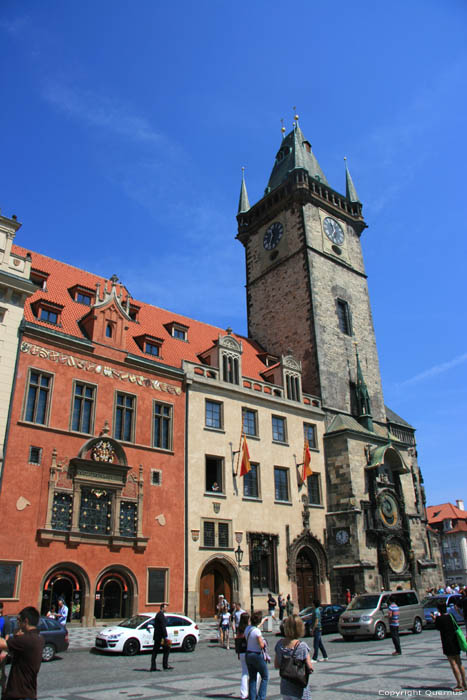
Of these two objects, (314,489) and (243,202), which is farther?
(243,202)

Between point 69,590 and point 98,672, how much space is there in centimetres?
855

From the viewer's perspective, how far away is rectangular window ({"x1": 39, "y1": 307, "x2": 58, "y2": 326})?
24953 millimetres

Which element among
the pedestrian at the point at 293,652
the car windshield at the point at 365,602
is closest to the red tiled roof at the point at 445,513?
the car windshield at the point at 365,602

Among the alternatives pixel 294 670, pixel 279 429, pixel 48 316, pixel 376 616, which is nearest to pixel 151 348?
pixel 48 316

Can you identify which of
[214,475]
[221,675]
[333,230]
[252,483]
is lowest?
[221,675]

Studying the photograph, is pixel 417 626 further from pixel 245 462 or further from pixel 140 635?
pixel 140 635

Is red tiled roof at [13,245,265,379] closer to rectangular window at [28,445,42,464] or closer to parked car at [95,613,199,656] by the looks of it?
rectangular window at [28,445,42,464]

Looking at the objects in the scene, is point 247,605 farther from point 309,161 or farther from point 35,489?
point 309,161

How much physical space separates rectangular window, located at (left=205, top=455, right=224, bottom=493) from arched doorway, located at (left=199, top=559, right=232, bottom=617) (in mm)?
3455

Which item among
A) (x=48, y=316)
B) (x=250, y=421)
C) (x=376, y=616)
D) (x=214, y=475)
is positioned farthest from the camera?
(x=250, y=421)

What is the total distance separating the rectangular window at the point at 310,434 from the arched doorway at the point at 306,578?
243 inches

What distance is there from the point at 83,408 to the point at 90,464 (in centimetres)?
258

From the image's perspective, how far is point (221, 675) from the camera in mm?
13375

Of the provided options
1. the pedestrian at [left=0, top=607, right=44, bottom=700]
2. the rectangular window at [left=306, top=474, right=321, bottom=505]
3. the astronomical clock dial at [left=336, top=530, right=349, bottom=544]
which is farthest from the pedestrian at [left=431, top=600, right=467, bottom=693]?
the rectangular window at [left=306, top=474, right=321, bottom=505]
